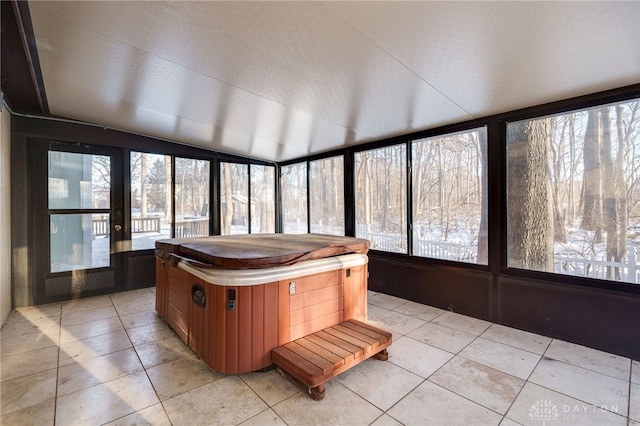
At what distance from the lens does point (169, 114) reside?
11.0 feet

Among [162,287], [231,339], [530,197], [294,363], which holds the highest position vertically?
[530,197]

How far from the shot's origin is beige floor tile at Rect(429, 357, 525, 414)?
183cm

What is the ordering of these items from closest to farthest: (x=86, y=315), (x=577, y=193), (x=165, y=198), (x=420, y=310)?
(x=577, y=193) < (x=86, y=315) < (x=420, y=310) < (x=165, y=198)

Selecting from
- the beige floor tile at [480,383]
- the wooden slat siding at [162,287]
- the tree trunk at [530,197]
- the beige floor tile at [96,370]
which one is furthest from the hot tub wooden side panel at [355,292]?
the wooden slat siding at [162,287]

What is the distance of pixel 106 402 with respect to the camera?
1.81 metres

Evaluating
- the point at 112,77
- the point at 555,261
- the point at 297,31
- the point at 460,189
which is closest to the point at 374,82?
the point at 297,31

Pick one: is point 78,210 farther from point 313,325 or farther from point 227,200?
point 313,325

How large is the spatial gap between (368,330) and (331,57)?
7.15 feet

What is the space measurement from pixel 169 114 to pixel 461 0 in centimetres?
317

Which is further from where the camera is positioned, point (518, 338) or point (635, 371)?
point (518, 338)

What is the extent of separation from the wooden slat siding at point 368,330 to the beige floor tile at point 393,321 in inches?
20.4

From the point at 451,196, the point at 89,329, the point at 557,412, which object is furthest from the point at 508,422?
the point at 89,329

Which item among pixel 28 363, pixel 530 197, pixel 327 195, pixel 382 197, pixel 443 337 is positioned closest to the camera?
pixel 28 363

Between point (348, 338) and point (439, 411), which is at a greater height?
point (348, 338)
